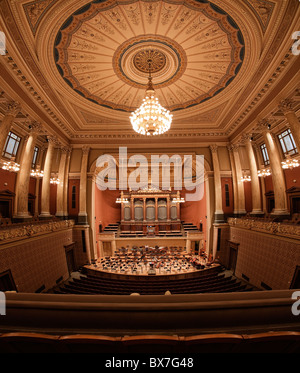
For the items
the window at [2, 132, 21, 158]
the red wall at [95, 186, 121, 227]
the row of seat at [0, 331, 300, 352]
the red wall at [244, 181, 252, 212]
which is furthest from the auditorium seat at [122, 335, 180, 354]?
the red wall at [95, 186, 121, 227]

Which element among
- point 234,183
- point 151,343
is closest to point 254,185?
point 234,183

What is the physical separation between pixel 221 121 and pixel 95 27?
9258 mm

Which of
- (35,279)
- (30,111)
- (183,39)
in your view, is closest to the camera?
(183,39)

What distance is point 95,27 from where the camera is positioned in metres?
6.41

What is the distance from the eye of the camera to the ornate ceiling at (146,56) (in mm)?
5840

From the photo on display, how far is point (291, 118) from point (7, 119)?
1214 centimetres

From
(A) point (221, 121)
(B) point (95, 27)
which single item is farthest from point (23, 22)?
(A) point (221, 121)

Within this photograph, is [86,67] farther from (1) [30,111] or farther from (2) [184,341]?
(2) [184,341]

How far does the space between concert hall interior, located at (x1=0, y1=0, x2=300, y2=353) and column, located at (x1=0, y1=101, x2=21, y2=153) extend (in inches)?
2.1

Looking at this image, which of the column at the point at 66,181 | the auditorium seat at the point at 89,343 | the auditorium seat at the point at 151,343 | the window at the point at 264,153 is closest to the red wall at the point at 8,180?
the column at the point at 66,181

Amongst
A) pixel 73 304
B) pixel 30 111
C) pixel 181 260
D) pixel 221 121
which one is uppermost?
pixel 221 121

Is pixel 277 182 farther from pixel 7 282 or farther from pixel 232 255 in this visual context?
pixel 7 282

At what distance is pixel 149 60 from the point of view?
7844 millimetres

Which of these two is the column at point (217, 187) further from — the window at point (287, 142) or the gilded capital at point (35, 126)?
the gilded capital at point (35, 126)
